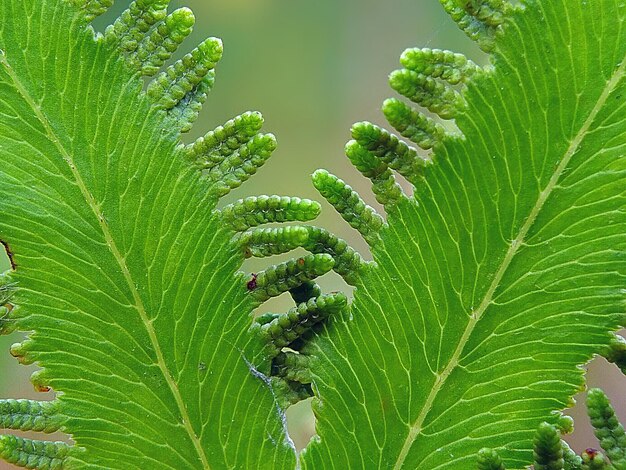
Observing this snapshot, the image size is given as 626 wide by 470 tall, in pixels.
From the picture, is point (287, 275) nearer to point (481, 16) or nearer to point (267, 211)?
point (267, 211)

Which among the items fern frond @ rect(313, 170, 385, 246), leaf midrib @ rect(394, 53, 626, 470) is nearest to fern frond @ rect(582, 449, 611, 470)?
leaf midrib @ rect(394, 53, 626, 470)

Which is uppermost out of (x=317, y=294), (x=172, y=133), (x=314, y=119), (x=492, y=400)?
(x=314, y=119)

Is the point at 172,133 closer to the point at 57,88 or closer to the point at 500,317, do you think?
the point at 57,88

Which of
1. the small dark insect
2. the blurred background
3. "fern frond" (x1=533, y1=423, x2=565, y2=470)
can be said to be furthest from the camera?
the blurred background

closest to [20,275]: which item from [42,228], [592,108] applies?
[42,228]

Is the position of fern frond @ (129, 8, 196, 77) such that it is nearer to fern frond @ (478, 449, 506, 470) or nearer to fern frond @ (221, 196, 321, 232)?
fern frond @ (221, 196, 321, 232)

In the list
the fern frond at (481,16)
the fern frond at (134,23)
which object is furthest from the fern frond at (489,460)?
the fern frond at (134,23)

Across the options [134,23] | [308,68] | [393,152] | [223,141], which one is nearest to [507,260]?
[393,152]
